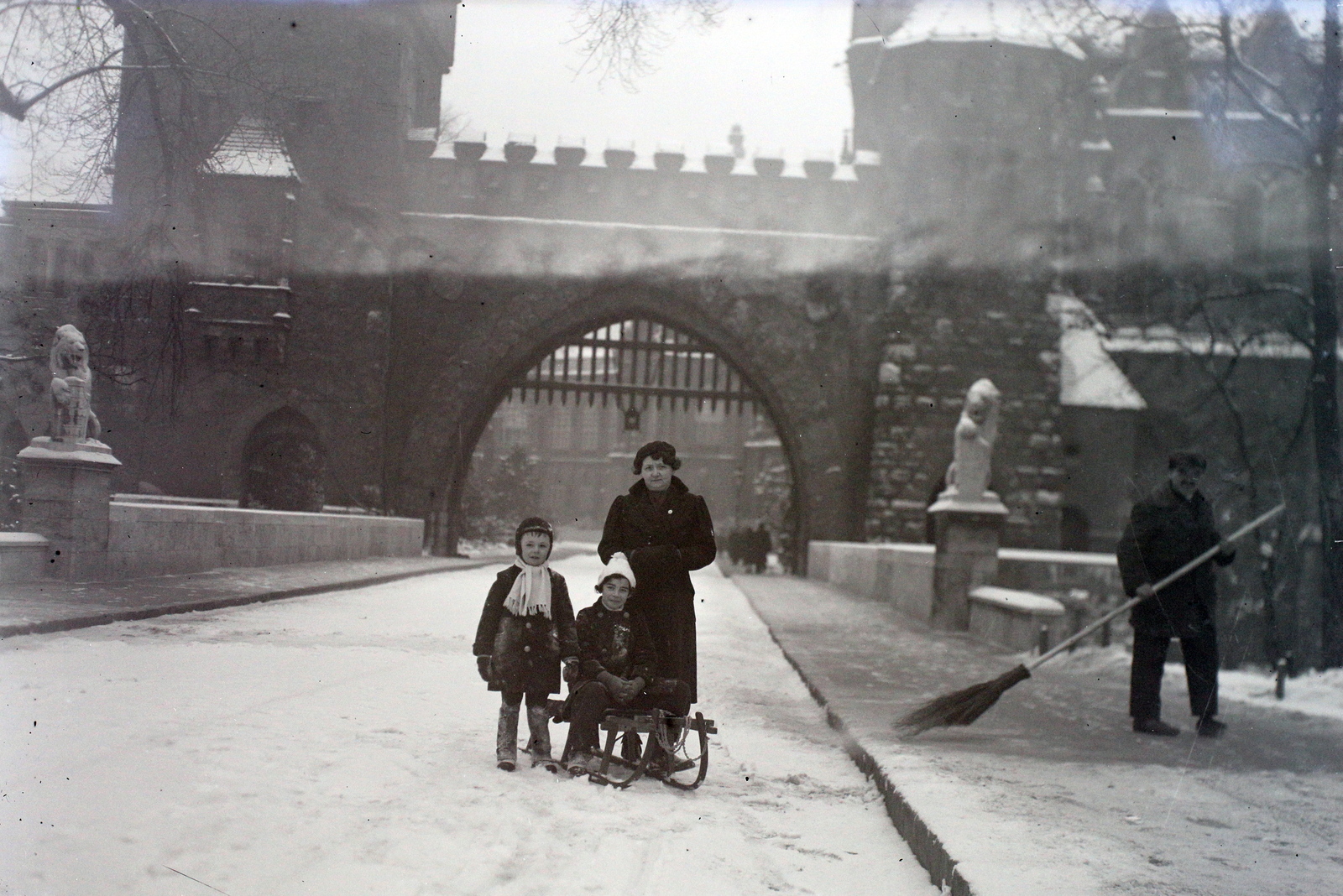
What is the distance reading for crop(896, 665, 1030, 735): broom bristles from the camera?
512cm

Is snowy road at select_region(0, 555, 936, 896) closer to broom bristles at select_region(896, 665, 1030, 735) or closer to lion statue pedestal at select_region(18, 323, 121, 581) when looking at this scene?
broom bristles at select_region(896, 665, 1030, 735)

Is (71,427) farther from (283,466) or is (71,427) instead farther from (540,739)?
(283,466)

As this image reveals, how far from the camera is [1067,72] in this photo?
19953 millimetres

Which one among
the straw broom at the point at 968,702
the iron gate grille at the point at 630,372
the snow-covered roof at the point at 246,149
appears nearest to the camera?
the straw broom at the point at 968,702

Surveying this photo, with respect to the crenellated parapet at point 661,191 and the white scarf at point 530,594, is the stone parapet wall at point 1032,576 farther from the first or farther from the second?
the crenellated parapet at point 661,191

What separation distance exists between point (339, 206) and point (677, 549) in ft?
45.2

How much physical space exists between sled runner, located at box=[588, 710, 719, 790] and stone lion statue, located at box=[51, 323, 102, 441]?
4.30 meters

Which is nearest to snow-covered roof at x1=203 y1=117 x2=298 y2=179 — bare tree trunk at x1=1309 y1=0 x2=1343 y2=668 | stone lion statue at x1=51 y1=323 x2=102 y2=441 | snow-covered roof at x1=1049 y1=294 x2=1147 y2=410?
stone lion statue at x1=51 y1=323 x2=102 y2=441

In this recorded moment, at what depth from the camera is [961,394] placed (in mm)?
20391

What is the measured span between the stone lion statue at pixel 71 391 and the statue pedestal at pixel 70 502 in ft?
0.30

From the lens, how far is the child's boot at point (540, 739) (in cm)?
398

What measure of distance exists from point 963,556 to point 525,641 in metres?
7.12

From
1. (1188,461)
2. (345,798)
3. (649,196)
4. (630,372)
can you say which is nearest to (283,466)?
(630,372)

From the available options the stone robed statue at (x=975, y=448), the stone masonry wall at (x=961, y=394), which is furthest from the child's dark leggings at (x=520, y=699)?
the stone masonry wall at (x=961, y=394)
